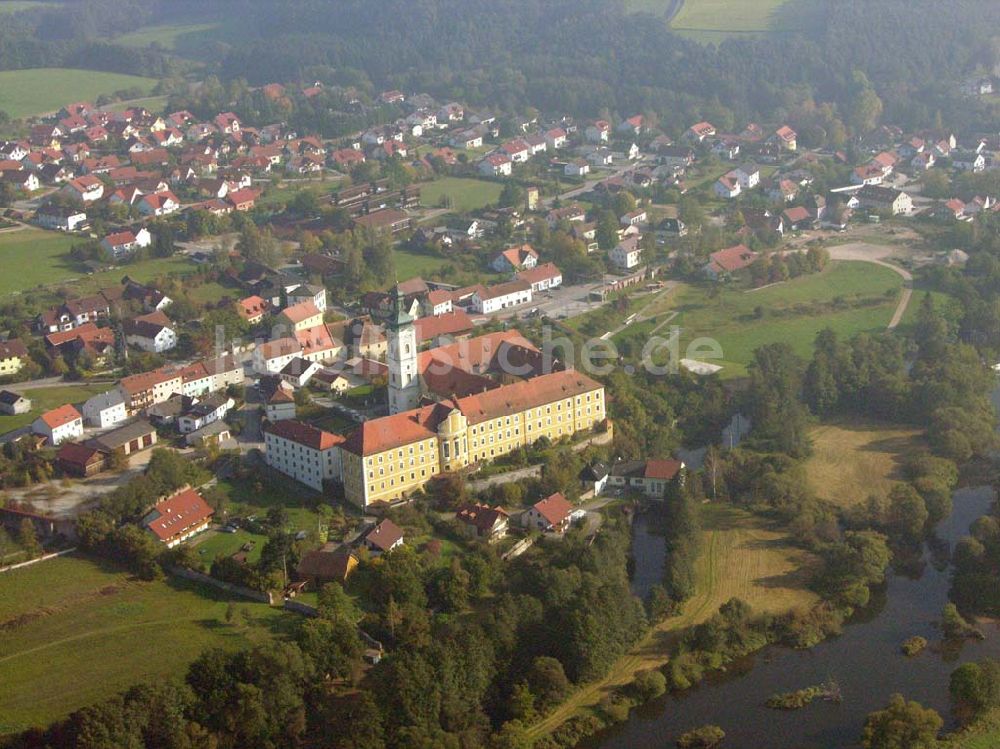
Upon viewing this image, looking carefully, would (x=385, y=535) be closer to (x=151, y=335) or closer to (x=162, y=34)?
(x=151, y=335)

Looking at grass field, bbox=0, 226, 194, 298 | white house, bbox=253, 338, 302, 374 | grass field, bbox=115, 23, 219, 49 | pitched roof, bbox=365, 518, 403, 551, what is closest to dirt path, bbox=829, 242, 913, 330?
white house, bbox=253, 338, 302, 374

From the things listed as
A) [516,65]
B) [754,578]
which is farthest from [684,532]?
[516,65]

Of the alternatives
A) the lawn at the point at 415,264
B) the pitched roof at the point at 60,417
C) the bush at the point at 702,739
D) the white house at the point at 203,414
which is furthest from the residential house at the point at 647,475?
the lawn at the point at 415,264

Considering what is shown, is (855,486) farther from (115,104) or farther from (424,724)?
(115,104)

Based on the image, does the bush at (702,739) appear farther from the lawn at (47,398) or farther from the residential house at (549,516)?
the lawn at (47,398)

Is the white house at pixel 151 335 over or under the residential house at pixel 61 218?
over

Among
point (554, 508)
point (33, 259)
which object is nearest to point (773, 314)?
point (554, 508)

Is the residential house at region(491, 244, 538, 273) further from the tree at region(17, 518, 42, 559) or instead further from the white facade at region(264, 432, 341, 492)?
the tree at region(17, 518, 42, 559)
